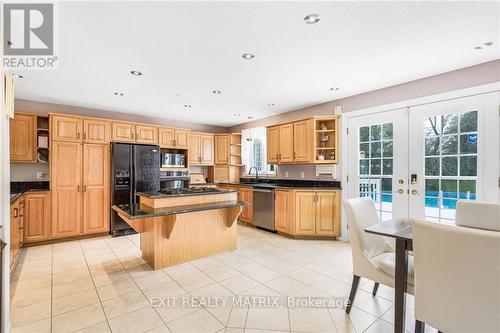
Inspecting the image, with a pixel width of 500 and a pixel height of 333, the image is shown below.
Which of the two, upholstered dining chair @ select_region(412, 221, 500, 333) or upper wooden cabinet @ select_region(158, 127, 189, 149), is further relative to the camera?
upper wooden cabinet @ select_region(158, 127, 189, 149)

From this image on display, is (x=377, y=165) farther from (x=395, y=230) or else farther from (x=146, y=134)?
(x=146, y=134)

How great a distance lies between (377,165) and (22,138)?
576 cm

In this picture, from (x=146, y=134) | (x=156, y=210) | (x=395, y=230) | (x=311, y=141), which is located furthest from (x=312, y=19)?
(x=146, y=134)

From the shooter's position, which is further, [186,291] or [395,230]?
[186,291]

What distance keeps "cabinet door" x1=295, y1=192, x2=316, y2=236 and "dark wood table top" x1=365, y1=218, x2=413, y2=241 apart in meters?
2.17

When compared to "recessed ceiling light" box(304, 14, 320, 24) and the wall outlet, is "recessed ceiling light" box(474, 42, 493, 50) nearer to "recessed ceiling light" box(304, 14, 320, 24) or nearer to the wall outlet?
"recessed ceiling light" box(304, 14, 320, 24)

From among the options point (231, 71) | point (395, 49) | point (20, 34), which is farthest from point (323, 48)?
point (20, 34)

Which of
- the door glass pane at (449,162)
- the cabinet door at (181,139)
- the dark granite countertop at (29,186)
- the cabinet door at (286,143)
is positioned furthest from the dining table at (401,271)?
the dark granite countertop at (29,186)

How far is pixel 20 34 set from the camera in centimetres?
224

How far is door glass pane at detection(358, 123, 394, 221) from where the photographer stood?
3768mm

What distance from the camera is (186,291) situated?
8.23 ft

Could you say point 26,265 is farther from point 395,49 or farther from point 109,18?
point 395,49

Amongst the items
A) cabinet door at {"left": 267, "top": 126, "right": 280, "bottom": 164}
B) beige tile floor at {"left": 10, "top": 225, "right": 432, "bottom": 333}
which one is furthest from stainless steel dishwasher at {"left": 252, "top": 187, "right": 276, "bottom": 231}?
beige tile floor at {"left": 10, "top": 225, "right": 432, "bottom": 333}

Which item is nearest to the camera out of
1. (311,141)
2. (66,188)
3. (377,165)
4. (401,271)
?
(401,271)
